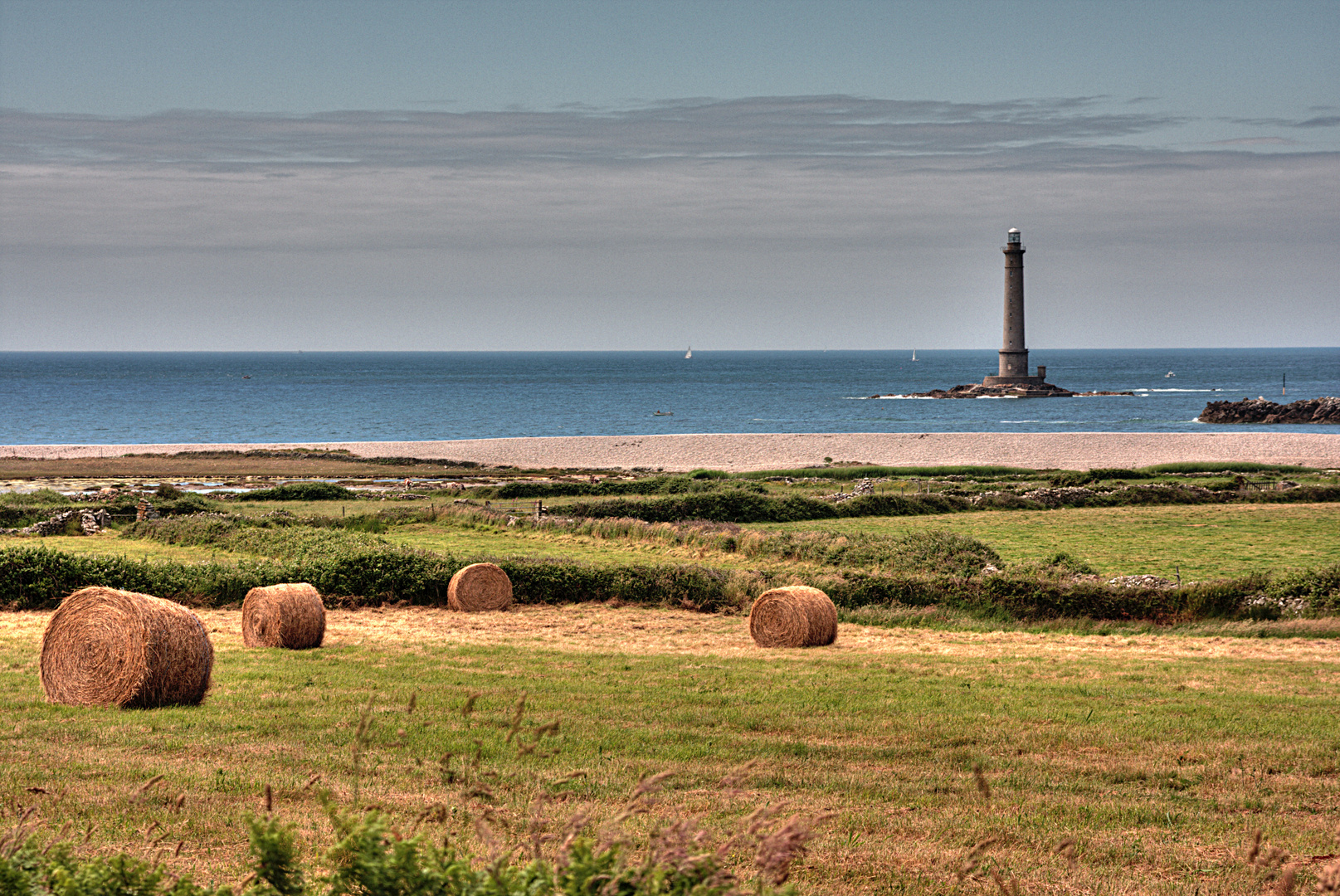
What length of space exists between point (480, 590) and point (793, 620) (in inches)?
352

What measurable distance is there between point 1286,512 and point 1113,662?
34169 millimetres

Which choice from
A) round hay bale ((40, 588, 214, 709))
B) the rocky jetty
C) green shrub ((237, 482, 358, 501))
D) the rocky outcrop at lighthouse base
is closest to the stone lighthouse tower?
the rocky outcrop at lighthouse base

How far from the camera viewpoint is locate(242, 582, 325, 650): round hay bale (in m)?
21.7

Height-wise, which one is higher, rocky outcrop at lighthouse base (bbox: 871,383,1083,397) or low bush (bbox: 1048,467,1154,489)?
rocky outcrop at lighthouse base (bbox: 871,383,1083,397)

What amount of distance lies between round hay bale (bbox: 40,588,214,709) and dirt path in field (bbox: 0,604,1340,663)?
261 inches

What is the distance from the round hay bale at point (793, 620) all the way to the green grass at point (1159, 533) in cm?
1365

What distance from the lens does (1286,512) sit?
49.7 meters

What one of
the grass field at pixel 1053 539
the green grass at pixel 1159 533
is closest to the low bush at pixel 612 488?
the grass field at pixel 1053 539

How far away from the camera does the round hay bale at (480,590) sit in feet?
93.7

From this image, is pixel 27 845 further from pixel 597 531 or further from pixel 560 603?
pixel 597 531

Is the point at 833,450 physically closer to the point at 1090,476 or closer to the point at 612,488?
the point at 1090,476

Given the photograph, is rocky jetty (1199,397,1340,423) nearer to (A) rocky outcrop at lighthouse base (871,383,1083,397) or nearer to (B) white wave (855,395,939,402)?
(A) rocky outcrop at lighthouse base (871,383,1083,397)

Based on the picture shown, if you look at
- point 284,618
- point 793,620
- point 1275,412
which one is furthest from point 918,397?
point 284,618

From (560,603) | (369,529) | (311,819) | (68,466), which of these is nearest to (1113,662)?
(560,603)
